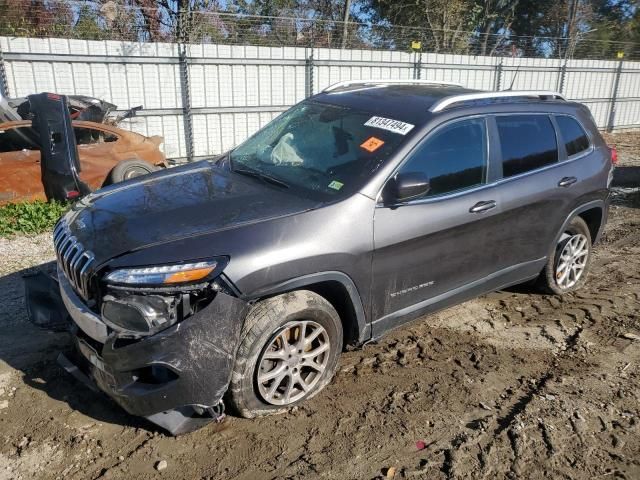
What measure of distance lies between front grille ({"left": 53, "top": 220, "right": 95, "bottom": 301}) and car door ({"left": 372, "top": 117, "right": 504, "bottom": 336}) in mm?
1656

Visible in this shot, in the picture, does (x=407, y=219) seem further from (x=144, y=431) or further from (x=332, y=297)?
(x=144, y=431)

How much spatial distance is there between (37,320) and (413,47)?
41.8 feet

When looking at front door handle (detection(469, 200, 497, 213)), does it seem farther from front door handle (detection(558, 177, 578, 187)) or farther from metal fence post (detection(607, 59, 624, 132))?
metal fence post (detection(607, 59, 624, 132))

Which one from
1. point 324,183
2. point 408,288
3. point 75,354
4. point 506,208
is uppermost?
point 324,183

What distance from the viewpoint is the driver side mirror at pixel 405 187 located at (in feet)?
11.0

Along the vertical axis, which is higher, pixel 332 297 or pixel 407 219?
pixel 407 219

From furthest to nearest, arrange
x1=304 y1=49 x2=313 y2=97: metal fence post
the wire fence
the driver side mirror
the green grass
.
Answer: x1=304 y1=49 x2=313 y2=97: metal fence post < the wire fence < the green grass < the driver side mirror

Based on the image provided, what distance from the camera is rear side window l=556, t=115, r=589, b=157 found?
4727 mm

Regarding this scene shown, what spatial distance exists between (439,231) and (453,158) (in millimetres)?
560

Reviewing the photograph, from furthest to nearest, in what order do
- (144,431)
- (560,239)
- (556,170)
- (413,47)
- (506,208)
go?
(413,47), (560,239), (556,170), (506,208), (144,431)

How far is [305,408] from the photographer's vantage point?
3.36 metres

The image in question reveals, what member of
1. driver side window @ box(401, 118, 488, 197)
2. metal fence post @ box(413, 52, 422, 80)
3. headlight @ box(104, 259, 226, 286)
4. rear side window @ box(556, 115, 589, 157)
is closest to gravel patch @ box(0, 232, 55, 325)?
headlight @ box(104, 259, 226, 286)

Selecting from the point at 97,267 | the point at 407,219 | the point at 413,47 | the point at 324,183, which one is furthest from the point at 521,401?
the point at 413,47

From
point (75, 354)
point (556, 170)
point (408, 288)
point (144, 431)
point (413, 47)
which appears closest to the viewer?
point (144, 431)
